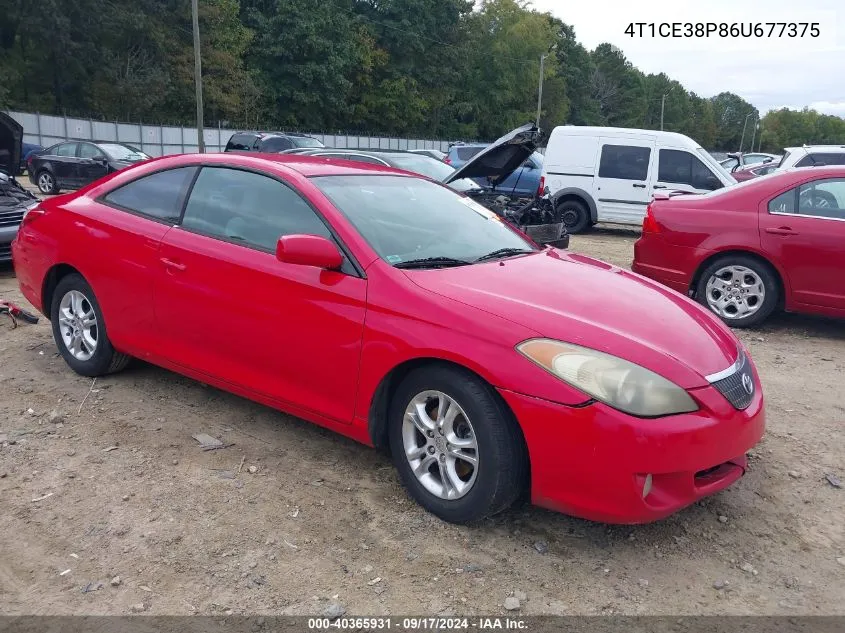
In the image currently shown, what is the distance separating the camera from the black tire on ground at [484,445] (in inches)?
115

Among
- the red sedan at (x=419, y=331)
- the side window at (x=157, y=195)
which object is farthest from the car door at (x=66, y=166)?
the side window at (x=157, y=195)

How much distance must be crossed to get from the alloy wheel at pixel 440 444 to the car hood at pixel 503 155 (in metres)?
5.39

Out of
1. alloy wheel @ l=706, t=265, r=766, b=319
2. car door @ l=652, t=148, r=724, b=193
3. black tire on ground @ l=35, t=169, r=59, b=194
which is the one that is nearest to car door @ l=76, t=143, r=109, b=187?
black tire on ground @ l=35, t=169, r=59, b=194

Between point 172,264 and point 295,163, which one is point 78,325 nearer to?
point 172,264

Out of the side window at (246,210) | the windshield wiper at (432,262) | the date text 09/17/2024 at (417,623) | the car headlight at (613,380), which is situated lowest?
the date text 09/17/2024 at (417,623)

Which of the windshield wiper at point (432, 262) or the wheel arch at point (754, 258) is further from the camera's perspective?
the wheel arch at point (754, 258)

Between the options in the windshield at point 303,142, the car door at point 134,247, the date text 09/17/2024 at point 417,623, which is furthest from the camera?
the windshield at point 303,142

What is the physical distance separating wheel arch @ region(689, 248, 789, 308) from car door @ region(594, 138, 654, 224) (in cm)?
630

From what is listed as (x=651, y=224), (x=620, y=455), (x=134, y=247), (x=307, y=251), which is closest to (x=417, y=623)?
(x=620, y=455)

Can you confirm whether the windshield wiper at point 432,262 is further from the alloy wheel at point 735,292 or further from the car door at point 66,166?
the car door at point 66,166

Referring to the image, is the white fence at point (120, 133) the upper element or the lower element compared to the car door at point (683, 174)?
upper

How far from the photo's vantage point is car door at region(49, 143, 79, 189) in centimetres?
1827

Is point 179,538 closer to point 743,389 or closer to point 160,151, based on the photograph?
point 743,389

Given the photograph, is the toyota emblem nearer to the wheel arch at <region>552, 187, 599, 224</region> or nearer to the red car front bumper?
the red car front bumper
